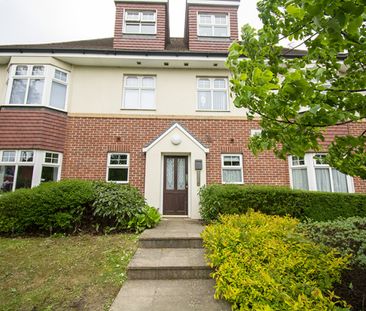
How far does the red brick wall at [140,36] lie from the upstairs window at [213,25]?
1735mm

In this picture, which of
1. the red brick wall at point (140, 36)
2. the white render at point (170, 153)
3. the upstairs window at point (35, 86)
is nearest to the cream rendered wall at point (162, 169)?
the white render at point (170, 153)

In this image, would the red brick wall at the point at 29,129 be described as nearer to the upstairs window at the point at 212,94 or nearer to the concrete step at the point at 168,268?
the upstairs window at the point at 212,94

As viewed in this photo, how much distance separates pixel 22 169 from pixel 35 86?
11.1ft

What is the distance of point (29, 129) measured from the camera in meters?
8.31

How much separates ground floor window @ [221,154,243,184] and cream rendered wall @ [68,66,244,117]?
186cm

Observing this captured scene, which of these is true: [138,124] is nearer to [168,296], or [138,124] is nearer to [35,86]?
[35,86]

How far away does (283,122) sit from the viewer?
2.57 m

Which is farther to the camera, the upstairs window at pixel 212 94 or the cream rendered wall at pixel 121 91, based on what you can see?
the upstairs window at pixel 212 94

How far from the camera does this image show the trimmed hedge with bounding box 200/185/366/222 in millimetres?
6730

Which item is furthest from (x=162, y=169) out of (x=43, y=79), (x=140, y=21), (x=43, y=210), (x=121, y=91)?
(x=140, y=21)

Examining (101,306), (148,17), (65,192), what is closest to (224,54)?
(148,17)

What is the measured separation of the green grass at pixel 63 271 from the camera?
3.30 m

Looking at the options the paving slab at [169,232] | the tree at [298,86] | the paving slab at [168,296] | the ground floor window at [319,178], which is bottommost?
the paving slab at [168,296]

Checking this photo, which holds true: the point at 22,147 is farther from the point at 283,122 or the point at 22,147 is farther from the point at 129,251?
the point at 283,122
